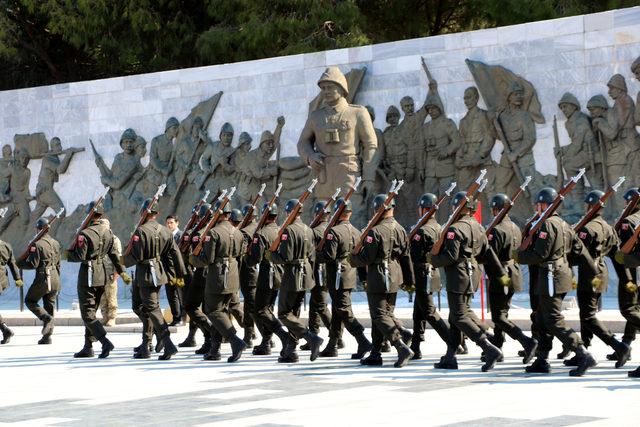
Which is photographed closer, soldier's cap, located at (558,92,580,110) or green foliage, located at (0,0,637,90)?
soldier's cap, located at (558,92,580,110)

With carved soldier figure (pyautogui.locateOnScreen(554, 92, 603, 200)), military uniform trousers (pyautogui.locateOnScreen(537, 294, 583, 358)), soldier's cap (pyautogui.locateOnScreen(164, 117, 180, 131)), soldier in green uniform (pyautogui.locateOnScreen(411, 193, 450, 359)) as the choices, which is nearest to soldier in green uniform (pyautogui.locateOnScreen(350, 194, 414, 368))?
soldier in green uniform (pyautogui.locateOnScreen(411, 193, 450, 359))

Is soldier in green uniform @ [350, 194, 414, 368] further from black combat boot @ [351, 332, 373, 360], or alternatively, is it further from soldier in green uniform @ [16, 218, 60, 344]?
soldier in green uniform @ [16, 218, 60, 344]

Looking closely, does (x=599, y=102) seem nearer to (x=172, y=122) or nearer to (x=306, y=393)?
(x=172, y=122)

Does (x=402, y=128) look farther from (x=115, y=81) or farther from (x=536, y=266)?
(x=536, y=266)

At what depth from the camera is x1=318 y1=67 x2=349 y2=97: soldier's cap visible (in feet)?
69.9

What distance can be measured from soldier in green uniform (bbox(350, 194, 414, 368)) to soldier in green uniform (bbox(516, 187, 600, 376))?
1500 mm

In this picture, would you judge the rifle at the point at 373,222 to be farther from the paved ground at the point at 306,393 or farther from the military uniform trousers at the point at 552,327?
the military uniform trousers at the point at 552,327

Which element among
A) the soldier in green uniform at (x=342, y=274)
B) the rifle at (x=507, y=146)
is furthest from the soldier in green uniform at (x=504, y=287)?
the rifle at (x=507, y=146)

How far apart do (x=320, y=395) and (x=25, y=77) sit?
29386 mm

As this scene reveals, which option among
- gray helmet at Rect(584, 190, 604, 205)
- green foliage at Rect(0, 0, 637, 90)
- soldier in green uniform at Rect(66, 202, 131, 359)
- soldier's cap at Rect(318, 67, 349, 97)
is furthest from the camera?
green foliage at Rect(0, 0, 637, 90)

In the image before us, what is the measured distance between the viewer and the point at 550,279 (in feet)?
39.8

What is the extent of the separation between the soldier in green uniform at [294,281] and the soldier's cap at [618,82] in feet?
23.6

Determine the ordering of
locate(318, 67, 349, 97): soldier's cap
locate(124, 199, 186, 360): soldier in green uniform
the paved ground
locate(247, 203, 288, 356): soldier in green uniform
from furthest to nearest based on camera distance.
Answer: locate(318, 67, 349, 97): soldier's cap, locate(124, 199, 186, 360): soldier in green uniform, locate(247, 203, 288, 356): soldier in green uniform, the paved ground

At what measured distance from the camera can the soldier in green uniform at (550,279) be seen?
1201 centimetres
